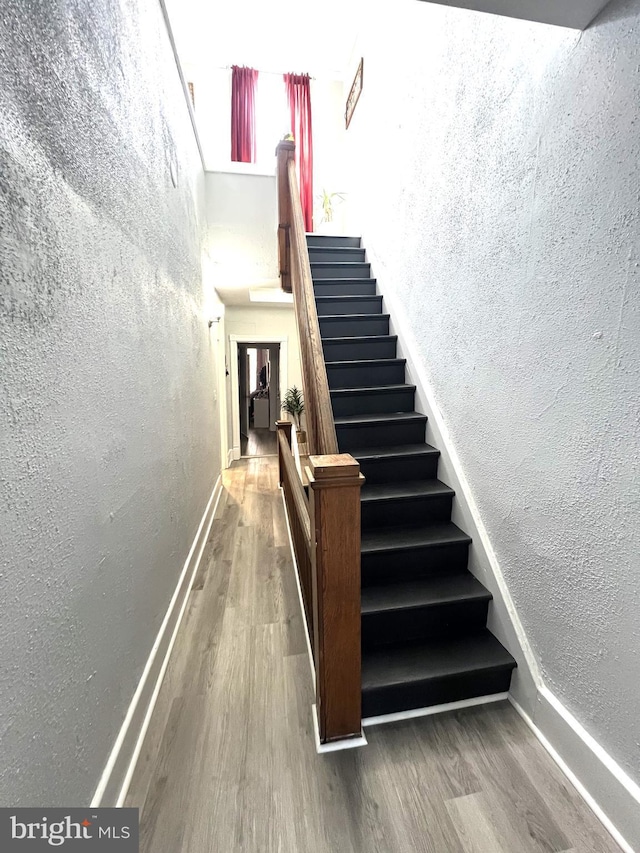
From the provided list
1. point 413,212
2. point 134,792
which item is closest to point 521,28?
point 413,212

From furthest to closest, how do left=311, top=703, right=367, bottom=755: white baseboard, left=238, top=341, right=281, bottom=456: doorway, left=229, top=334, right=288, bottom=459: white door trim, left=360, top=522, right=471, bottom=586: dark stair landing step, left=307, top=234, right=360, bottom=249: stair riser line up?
left=238, top=341, right=281, bottom=456: doorway < left=229, top=334, right=288, bottom=459: white door trim < left=307, top=234, right=360, bottom=249: stair riser < left=360, top=522, right=471, bottom=586: dark stair landing step < left=311, top=703, right=367, bottom=755: white baseboard

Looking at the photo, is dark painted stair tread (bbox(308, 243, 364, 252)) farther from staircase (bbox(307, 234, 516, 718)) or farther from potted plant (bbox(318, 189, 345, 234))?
potted plant (bbox(318, 189, 345, 234))

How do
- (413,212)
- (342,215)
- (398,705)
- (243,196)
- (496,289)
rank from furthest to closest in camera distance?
(342,215) → (243,196) → (413,212) → (496,289) → (398,705)

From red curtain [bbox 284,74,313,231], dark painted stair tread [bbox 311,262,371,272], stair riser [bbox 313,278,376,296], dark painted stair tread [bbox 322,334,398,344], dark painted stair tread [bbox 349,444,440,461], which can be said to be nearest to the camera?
dark painted stair tread [bbox 349,444,440,461]

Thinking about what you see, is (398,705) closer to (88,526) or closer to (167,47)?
(88,526)

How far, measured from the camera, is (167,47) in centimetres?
195

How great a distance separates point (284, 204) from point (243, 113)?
318 cm

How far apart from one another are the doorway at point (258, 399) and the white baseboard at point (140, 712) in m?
4.01

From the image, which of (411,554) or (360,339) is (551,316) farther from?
(360,339)

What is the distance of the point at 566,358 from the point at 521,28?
1.31 metres

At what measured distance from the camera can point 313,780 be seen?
1.25 meters

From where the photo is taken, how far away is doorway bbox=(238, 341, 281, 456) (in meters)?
6.15

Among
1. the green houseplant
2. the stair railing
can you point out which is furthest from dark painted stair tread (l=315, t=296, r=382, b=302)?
the green houseplant
